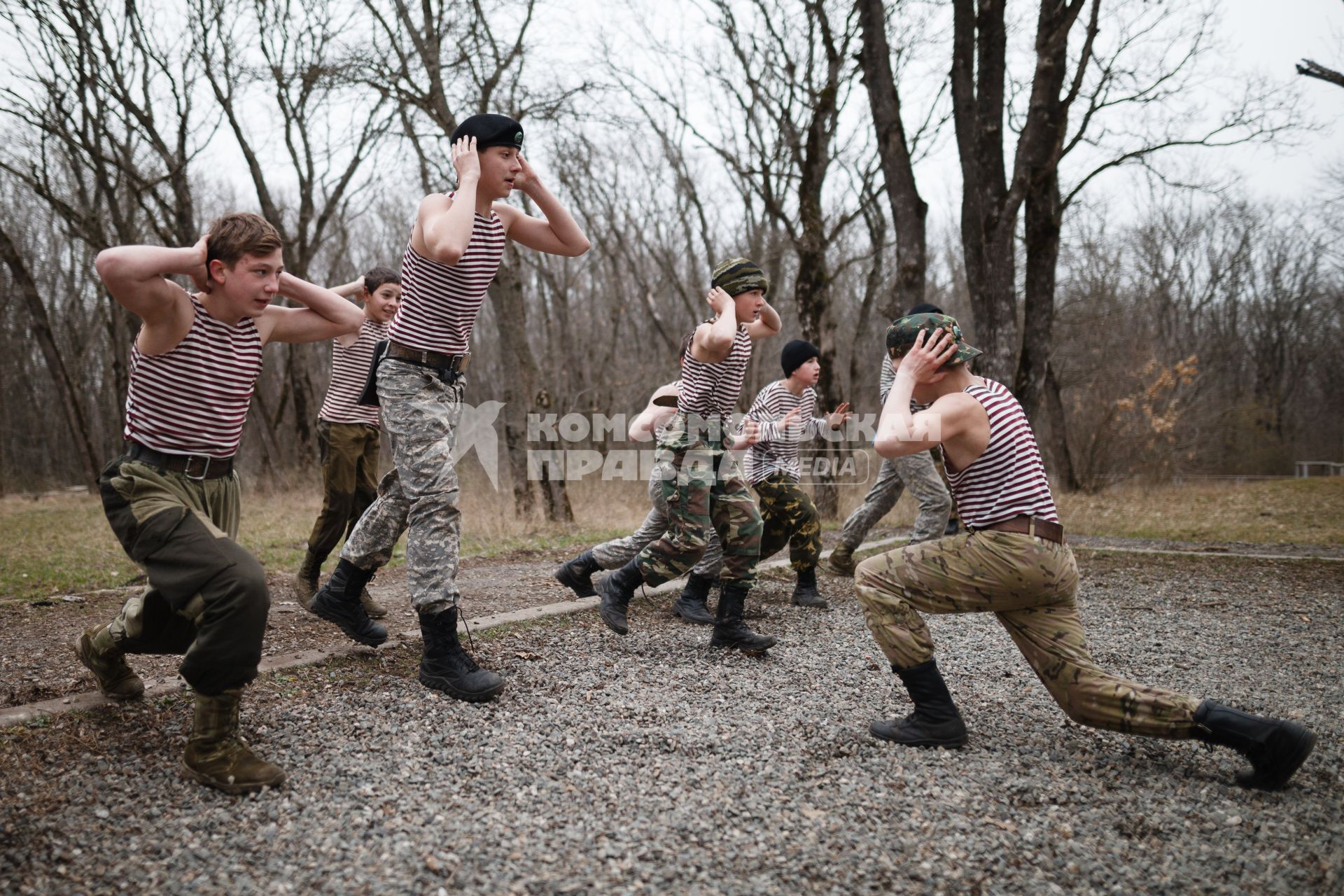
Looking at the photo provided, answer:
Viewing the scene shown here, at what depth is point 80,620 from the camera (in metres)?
5.55

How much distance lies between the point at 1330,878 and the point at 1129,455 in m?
17.7

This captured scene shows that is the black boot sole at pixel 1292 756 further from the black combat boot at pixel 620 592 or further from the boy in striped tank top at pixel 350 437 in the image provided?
the boy in striped tank top at pixel 350 437

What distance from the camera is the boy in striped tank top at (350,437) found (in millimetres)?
5465

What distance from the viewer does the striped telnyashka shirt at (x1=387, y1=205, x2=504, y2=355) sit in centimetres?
390

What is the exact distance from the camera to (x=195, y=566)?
289cm

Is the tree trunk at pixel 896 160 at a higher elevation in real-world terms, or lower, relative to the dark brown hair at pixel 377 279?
higher

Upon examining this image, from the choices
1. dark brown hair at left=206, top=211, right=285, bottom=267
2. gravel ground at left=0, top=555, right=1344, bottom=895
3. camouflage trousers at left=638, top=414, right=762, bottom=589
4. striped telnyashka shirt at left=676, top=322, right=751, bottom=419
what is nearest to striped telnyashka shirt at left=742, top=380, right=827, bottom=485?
striped telnyashka shirt at left=676, top=322, right=751, bottom=419

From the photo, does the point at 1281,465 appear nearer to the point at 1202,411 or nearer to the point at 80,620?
the point at 1202,411

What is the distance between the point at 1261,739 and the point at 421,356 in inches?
137

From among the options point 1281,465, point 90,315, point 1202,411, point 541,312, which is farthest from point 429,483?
point 1281,465

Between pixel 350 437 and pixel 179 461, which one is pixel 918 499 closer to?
pixel 350 437

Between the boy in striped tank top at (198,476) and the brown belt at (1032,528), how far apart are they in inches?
103

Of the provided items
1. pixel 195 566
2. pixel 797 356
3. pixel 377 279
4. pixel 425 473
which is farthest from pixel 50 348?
pixel 195 566

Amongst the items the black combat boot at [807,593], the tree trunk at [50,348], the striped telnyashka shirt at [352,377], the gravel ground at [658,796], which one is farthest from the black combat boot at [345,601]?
the tree trunk at [50,348]
